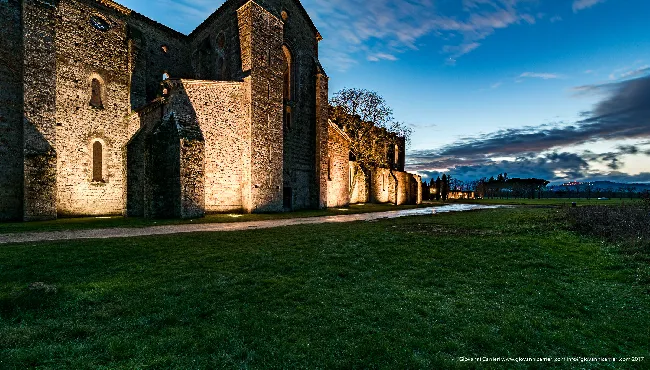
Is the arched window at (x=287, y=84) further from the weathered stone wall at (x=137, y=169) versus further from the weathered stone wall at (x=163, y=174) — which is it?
the weathered stone wall at (x=163, y=174)

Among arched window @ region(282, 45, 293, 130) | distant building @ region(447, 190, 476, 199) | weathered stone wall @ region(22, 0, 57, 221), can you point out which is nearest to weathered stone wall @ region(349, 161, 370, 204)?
arched window @ region(282, 45, 293, 130)

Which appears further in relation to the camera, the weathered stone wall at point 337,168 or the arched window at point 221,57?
the weathered stone wall at point 337,168

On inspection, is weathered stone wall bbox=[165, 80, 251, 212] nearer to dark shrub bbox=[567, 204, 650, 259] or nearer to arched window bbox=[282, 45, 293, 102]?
arched window bbox=[282, 45, 293, 102]

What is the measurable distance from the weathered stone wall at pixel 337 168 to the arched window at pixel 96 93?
1720cm

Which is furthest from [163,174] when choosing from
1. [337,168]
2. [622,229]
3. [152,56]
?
[622,229]

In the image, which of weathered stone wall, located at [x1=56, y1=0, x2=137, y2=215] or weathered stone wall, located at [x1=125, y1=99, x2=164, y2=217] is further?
weathered stone wall, located at [x1=125, y1=99, x2=164, y2=217]

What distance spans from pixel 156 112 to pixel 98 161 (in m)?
5.27

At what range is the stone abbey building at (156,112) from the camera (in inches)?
639

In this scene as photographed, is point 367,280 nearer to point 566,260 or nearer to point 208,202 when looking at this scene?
point 566,260

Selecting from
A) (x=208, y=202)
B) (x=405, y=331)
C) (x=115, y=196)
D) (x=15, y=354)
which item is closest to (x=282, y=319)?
(x=405, y=331)

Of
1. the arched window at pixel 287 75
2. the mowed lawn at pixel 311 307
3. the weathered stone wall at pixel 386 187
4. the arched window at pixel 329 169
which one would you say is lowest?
the mowed lawn at pixel 311 307

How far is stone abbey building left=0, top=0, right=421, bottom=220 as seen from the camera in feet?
53.2

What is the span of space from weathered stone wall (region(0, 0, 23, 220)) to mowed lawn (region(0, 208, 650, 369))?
39.5ft

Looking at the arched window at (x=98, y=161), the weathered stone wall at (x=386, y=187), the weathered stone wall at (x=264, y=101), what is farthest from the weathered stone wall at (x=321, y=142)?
the arched window at (x=98, y=161)
